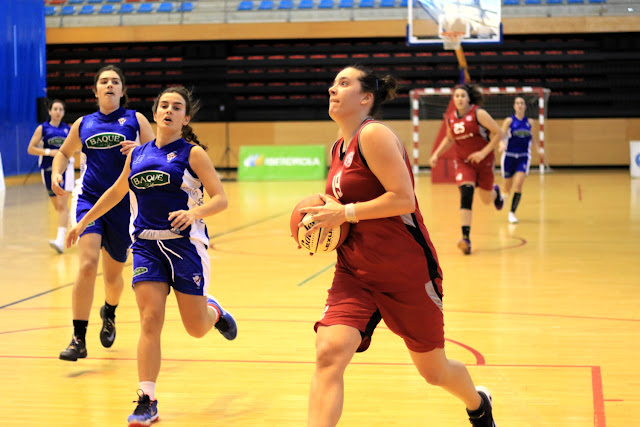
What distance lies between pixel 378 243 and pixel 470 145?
20.7 feet

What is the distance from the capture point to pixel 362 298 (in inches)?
122

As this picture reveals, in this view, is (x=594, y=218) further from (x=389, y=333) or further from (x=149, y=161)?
(x=149, y=161)

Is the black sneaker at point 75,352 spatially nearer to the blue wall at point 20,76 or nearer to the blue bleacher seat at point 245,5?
the blue wall at point 20,76

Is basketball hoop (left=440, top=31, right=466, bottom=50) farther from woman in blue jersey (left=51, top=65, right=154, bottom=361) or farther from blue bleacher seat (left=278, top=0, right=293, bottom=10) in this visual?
woman in blue jersey (left=51, top=65, right=154, bottom=361)

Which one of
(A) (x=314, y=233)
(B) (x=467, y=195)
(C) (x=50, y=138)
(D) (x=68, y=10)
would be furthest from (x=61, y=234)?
(D) (x=68, y=10)

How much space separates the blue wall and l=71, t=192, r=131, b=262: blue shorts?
1631cm

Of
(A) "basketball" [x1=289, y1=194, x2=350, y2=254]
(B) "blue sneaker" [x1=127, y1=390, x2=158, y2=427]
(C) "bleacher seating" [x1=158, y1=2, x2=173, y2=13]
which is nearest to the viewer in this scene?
(A) "basketball" [x1=289, y1=194, x2=350, y2=254]

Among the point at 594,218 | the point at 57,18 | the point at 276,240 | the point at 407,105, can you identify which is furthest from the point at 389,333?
the point at 57,18

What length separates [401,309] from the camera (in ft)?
10.2

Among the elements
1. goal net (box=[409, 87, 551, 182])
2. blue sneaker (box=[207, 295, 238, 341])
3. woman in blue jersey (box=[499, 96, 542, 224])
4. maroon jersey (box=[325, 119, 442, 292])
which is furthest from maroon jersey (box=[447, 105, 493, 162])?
goal net (box=[409, 87, 551, 182])

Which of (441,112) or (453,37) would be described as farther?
(441,112)

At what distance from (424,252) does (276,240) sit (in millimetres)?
7245

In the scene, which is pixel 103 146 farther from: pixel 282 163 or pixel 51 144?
pixel 282 163

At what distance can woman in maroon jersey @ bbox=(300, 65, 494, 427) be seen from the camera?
9.89ft
